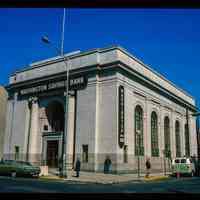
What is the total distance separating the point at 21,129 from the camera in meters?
38.9

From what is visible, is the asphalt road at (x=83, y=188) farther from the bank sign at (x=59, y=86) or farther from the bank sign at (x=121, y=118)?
the bank sign at (x=59, y=86)

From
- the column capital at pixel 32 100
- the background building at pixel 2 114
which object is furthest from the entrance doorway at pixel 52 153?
the background building at pixel 2 114

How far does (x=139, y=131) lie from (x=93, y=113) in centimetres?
662

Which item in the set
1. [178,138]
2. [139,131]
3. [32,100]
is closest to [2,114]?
[32,100]

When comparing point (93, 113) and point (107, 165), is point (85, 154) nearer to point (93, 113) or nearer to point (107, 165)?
point (107, 165)

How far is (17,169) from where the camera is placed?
26266 mm

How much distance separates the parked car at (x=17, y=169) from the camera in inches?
1025

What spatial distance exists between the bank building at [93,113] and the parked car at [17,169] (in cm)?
455

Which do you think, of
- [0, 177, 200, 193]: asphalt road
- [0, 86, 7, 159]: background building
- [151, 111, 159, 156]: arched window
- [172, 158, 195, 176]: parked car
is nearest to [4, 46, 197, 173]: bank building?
[151, 111, 159, 156]: arched window

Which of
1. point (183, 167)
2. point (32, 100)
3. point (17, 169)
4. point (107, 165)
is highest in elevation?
point (32, 100)

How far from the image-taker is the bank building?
104ft
